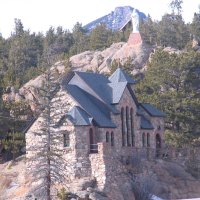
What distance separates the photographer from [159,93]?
71.4m

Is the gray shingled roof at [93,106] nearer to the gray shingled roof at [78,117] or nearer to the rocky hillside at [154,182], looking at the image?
the gray shingled roof at [78,117]

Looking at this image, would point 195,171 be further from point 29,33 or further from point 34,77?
point 29,33

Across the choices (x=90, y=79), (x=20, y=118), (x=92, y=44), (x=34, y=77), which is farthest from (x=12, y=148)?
(x=92, y=44)

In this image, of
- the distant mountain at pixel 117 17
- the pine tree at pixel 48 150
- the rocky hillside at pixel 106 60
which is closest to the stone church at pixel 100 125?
the pine tree at pixel 48 150

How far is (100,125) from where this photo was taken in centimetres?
5366

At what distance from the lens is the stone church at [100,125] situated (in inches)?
2028

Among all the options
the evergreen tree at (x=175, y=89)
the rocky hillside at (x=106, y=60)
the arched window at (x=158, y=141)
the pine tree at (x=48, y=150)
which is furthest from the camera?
the rocky hillside at (x=106, y=60)

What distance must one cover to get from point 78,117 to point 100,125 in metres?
2.11

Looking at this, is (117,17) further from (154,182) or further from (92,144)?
(154,182)

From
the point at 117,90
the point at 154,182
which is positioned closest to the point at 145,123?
the point at 117,90

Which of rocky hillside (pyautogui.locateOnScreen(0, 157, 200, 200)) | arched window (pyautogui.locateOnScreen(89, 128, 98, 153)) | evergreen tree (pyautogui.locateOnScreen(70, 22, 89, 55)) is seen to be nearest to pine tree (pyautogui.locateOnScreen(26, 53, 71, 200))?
rocky hillside (pyautogui.locateOnScreen(0, 157, 200, 200))

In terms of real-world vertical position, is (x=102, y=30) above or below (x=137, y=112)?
above

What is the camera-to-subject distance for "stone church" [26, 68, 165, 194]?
169 ft

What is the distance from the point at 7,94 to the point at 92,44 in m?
32.0
